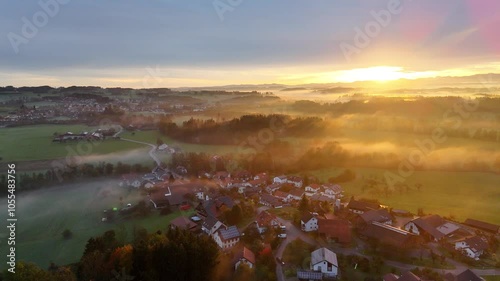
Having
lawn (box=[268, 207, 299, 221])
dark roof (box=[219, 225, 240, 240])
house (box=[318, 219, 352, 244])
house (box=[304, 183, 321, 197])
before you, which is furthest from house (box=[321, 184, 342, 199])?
dark roof (box=[219, 225, 240, 240])

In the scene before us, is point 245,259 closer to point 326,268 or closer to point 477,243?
point 326,268

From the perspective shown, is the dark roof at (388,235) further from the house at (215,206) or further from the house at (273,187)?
the house at (273,187)

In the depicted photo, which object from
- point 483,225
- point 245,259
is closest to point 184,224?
point 245,259

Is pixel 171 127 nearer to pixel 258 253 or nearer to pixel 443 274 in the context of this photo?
pixel 258 253

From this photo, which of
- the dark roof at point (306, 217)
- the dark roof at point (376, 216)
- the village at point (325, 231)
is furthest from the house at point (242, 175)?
the dark roof at point (376, 216)

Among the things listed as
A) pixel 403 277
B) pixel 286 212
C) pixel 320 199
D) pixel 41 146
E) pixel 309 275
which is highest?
pixel 41 146

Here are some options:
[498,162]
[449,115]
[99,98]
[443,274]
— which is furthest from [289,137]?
[99,98]
